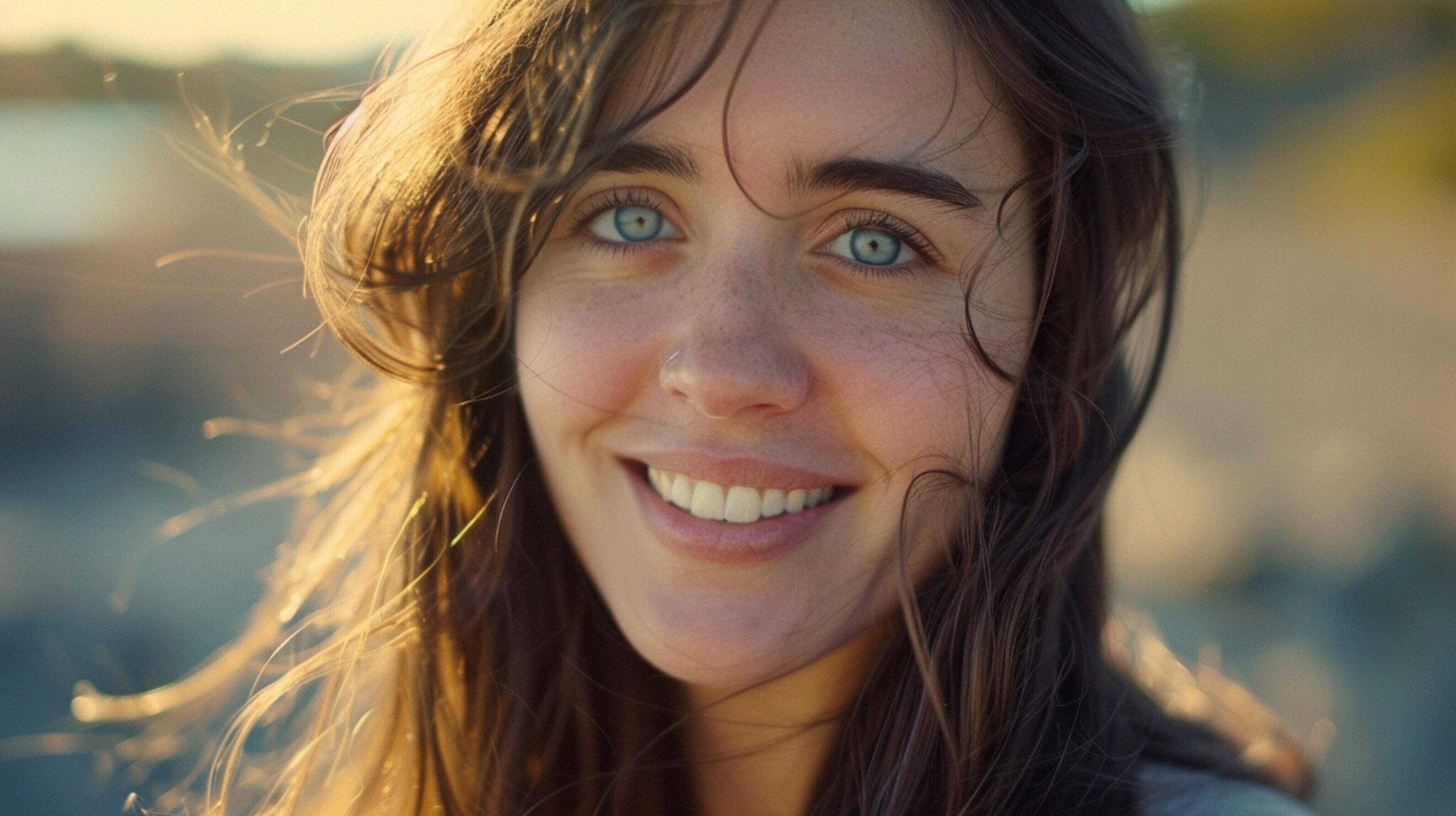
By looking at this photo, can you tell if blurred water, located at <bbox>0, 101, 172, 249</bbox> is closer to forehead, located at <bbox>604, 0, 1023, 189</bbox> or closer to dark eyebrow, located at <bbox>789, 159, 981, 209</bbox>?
forehead, located at <bbox>604, 0, 1023, 189</bbox>

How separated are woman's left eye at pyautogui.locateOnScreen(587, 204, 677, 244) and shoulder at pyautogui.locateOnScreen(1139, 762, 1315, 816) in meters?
1.03

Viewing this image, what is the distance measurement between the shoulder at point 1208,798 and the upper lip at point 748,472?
625 mm

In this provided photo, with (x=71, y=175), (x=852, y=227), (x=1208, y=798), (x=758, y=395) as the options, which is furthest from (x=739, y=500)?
(x=71, y=175)

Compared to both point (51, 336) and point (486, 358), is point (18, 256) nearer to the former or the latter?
point (51, 336)

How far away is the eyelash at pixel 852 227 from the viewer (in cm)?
152

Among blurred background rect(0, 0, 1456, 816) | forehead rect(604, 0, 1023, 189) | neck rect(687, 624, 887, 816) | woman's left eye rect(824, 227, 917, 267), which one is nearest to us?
forehead rect(604, 0, 1023, 189)

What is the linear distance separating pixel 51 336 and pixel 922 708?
20.9 feet

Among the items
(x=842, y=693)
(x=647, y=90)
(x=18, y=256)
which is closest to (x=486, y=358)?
(x=647, y=90)

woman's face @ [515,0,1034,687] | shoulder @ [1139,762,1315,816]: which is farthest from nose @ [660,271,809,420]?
shoulder @ [1139,762,1315,816]

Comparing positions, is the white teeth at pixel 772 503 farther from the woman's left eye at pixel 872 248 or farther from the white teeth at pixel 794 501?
the woman's left eye at pixel 872 248

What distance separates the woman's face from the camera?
1456 millimetres

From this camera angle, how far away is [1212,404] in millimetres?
7262

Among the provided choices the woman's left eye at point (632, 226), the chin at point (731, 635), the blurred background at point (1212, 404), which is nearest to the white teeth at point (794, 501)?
the chin at point (731, 635)

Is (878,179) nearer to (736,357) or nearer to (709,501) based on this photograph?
(736,357)
